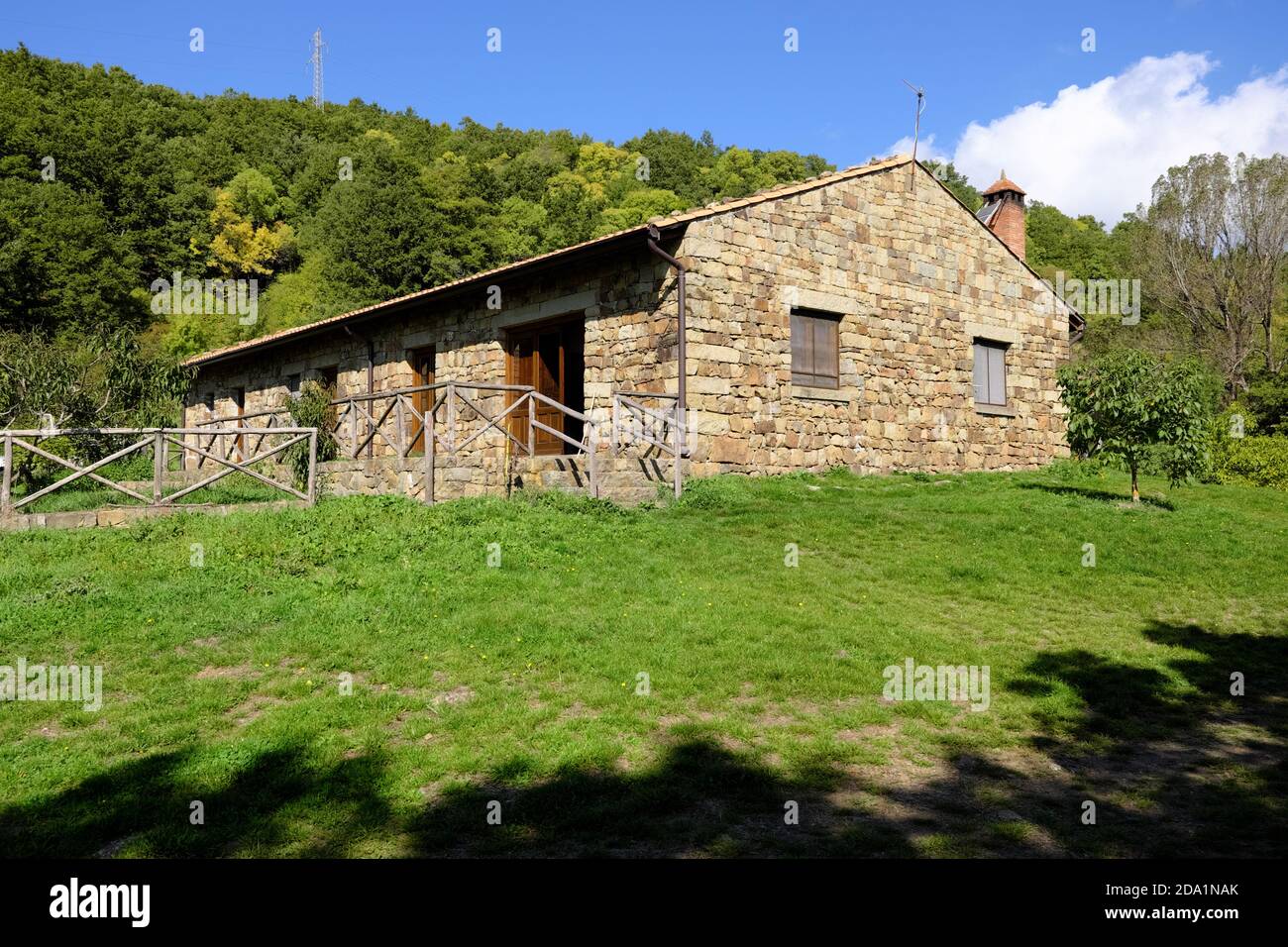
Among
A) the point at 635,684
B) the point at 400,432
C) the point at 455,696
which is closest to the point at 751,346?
the point at 400,432

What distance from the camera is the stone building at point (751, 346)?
12523 millimetres

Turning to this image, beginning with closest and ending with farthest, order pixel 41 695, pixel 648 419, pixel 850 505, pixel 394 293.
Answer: pixel 41 695 → pixel 850 505 → pixel 648 419 → pixel 394 293

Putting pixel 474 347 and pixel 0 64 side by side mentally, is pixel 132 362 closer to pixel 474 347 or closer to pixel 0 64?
pixel 474 347

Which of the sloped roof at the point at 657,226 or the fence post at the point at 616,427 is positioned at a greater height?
the sloped roof at the point at 657,226

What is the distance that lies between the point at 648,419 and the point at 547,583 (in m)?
5.17

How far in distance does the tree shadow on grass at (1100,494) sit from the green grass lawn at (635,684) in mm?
1548

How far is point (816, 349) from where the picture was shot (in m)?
14.2

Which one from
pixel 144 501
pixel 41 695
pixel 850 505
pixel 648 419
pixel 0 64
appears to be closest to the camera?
pixel 41 695

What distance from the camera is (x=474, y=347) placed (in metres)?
15.5

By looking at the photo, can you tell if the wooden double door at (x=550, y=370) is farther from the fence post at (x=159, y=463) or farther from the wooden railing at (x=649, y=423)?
the fence post at (x=159, y=463)

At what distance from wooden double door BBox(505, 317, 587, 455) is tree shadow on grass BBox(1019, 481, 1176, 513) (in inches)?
277

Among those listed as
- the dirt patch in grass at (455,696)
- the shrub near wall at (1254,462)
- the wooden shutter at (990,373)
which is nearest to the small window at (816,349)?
the wooden shutter at (990,373)

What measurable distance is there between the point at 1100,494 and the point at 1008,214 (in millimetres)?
8183
